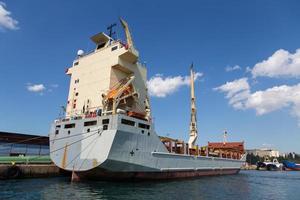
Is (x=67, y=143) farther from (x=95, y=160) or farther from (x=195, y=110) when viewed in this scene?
(x=195, y=110)

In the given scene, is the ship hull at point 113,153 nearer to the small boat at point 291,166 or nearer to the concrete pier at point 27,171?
the concrete pier at point 27,171

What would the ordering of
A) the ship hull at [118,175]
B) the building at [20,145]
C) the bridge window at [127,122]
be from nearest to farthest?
the ship hull at [118,175] → the bridge window at [127,122] → the building at [20,145]

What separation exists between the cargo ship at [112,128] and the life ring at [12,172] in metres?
2.78

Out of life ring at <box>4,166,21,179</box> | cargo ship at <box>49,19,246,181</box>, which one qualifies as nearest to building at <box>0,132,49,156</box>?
life ring at <box>4,166,21,179</box>

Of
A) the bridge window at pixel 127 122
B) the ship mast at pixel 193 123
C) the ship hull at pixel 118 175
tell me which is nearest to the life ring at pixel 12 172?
the ship hull at pixel 118 175

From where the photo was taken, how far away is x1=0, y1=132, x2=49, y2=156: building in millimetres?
26872

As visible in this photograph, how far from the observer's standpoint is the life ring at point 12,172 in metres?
19.3

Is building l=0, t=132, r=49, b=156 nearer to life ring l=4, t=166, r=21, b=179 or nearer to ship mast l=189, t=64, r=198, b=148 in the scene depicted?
life ring l=4, t=166, r=21, b=179

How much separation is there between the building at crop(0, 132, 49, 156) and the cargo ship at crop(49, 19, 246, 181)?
23.5 feet

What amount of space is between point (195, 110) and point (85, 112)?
16.3 metres

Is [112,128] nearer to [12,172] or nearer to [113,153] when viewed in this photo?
[113,153]

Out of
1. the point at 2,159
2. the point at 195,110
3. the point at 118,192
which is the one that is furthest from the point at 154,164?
the point at 195,110

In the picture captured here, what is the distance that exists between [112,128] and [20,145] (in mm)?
17759

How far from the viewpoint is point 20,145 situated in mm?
29750
